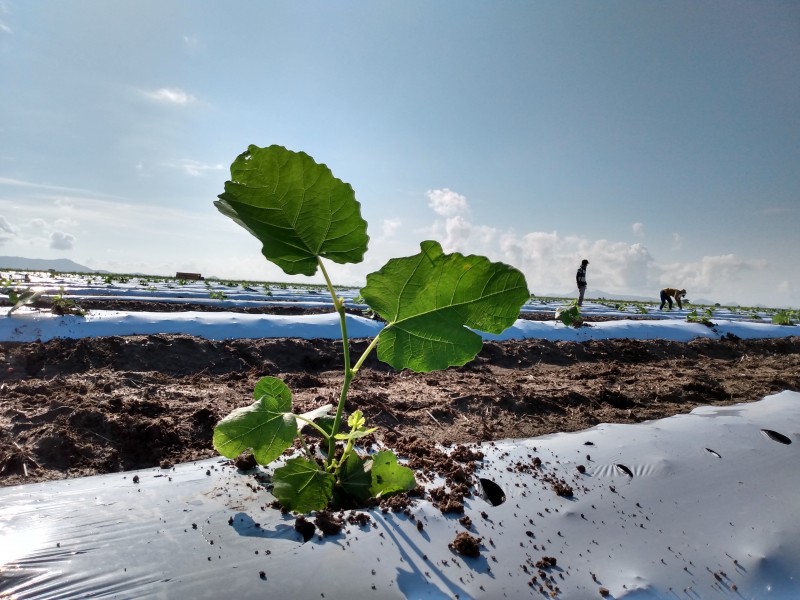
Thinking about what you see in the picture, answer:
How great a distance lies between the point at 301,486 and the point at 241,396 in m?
1.78

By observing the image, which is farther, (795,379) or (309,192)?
(795,379)

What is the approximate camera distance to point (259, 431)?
4.46ft

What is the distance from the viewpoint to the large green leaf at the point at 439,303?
4.27 ft

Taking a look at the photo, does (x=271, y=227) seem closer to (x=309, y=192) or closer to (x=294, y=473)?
(x=309, y=192)

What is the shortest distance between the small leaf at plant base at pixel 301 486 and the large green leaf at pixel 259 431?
0.08m

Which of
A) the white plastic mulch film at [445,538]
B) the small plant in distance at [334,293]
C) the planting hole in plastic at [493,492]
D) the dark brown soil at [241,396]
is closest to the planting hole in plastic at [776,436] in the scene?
the white plastic mulch film at [445,538]

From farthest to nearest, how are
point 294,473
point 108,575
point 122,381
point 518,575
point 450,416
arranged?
point 122,381 < point 450,416 < point 294,473 < point 518,575 < point 108,575

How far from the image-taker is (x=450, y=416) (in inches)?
108

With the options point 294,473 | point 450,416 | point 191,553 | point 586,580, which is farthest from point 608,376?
point 191,553

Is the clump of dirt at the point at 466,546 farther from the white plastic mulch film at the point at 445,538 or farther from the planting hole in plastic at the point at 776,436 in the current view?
the planting hole in plastic at the point at 776,436

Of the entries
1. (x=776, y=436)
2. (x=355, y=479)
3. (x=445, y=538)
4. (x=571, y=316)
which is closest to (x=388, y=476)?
(x=355, y=479)

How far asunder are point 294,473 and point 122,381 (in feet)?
7.79

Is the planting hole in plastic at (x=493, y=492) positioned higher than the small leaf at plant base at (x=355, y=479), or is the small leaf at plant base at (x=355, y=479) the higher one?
the small leaf at plant base at (x=355, y=479)

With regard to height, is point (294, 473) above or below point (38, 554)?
above
